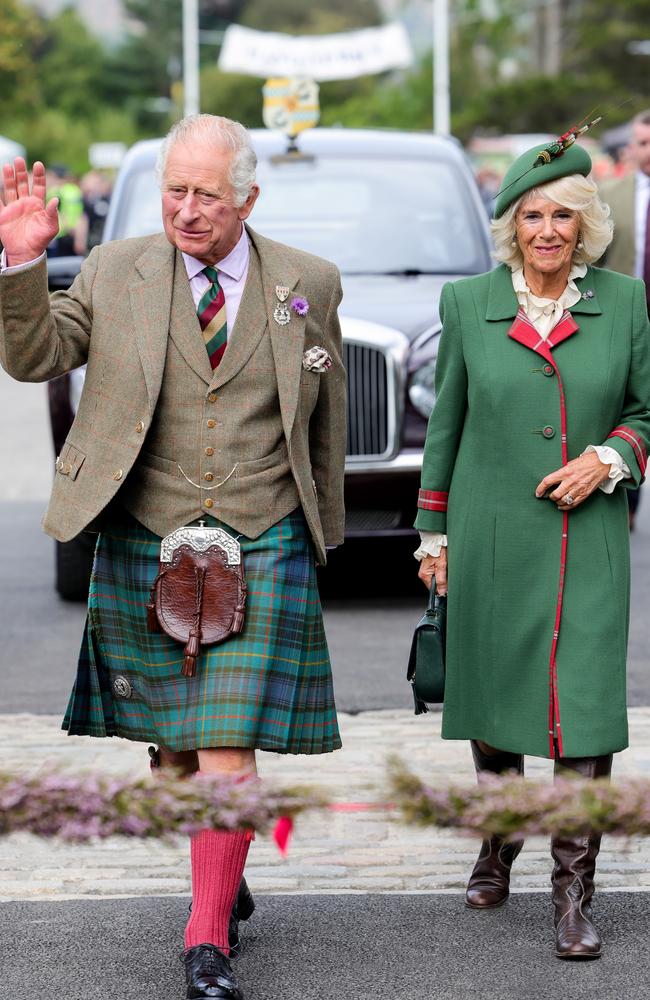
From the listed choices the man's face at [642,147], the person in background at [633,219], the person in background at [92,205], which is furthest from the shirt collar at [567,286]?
the person in background at [92,205]

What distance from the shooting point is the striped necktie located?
4230 mm

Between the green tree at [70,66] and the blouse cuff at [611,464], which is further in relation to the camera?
the green tree at [70,66]

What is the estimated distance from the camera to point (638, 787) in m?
2.34

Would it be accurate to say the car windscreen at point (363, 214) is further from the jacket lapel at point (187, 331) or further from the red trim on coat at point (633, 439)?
the jacket lapel at point (187, 331)

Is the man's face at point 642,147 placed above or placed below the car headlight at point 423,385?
above

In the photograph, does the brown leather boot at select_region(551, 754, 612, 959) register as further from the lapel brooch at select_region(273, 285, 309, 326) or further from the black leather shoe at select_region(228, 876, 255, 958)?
the lapel brooch at select_region(273, 285, 309, 326)

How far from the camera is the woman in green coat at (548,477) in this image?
442 cm

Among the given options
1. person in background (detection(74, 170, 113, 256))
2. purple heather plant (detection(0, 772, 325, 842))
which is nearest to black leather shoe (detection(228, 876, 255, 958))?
purple heather plant (detection(0, 772, 325, 842))

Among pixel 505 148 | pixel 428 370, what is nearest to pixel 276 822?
pixel 428 370

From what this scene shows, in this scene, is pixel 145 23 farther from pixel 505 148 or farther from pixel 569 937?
pixel 569 937

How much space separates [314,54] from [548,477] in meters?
20.1

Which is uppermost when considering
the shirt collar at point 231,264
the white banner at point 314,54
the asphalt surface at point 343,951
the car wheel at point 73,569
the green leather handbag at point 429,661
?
the white banner at point 314,54

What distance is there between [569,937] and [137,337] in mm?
1756

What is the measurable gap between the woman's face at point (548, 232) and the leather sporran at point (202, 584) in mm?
1028
